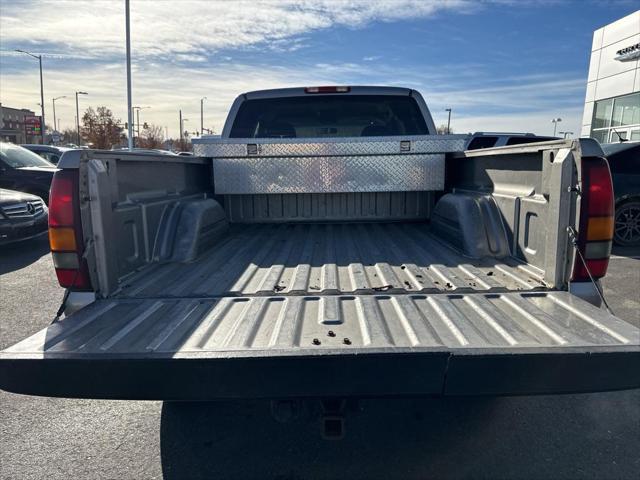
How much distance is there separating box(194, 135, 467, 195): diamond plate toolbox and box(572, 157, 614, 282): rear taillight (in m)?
1.64

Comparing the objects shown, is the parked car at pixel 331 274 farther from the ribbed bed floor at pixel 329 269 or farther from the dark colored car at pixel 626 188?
the dark colored car at pixel 626 188

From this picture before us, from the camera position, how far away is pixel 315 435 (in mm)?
2754

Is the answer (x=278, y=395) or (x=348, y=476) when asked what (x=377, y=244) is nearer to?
(x=348, y=476)

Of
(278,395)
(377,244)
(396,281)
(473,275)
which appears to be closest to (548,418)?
(473,275)

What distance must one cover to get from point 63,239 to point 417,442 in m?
2.34

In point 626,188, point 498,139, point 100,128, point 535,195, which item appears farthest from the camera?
point 100,128

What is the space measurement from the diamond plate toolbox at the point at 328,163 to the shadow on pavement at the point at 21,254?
524cm

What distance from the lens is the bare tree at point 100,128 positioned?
4978cm

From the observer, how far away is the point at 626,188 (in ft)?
26.0

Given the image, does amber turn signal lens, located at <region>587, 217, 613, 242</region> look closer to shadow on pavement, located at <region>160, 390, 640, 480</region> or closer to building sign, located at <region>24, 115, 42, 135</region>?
shadow on pavement, located at <region>160, 390, 640, 480</region>

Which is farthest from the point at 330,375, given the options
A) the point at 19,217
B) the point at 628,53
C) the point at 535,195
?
the point at 628,53

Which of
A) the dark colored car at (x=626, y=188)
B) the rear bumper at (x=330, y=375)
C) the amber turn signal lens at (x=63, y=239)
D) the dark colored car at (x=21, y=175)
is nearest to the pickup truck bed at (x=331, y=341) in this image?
the rear bumper at (x=330, y=375)

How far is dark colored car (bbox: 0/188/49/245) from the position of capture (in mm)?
7367

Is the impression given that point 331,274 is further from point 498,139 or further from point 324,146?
point 498,139
